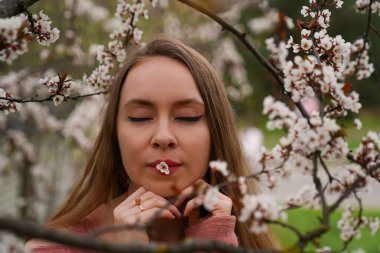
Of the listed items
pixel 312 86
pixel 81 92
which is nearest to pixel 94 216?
pixel 312 86

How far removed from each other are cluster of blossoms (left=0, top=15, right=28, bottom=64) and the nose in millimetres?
608

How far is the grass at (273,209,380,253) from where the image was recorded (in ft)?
15.7

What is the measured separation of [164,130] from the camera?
179 cm

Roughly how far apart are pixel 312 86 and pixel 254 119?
412 inches

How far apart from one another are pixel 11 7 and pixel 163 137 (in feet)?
1.76

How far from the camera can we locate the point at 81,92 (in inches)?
170

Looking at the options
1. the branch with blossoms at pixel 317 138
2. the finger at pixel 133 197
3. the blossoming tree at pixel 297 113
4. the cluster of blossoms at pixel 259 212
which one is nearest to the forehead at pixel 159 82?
the blossoming tree at pixel 297 113

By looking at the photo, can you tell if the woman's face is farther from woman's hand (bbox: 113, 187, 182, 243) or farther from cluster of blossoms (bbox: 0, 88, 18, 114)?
cluster of blossoms (bbox: 0, 88, 18, 114)

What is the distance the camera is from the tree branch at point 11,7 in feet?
4.93

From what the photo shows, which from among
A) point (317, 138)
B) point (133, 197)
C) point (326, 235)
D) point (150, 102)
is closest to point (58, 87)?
point (150, 102)

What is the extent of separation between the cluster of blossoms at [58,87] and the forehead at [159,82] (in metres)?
0.19

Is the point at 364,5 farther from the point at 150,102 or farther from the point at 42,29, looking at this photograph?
the point at 42,29

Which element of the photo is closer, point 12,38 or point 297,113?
point 12,38

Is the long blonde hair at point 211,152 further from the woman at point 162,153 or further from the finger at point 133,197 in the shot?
the finger at point 133,197
